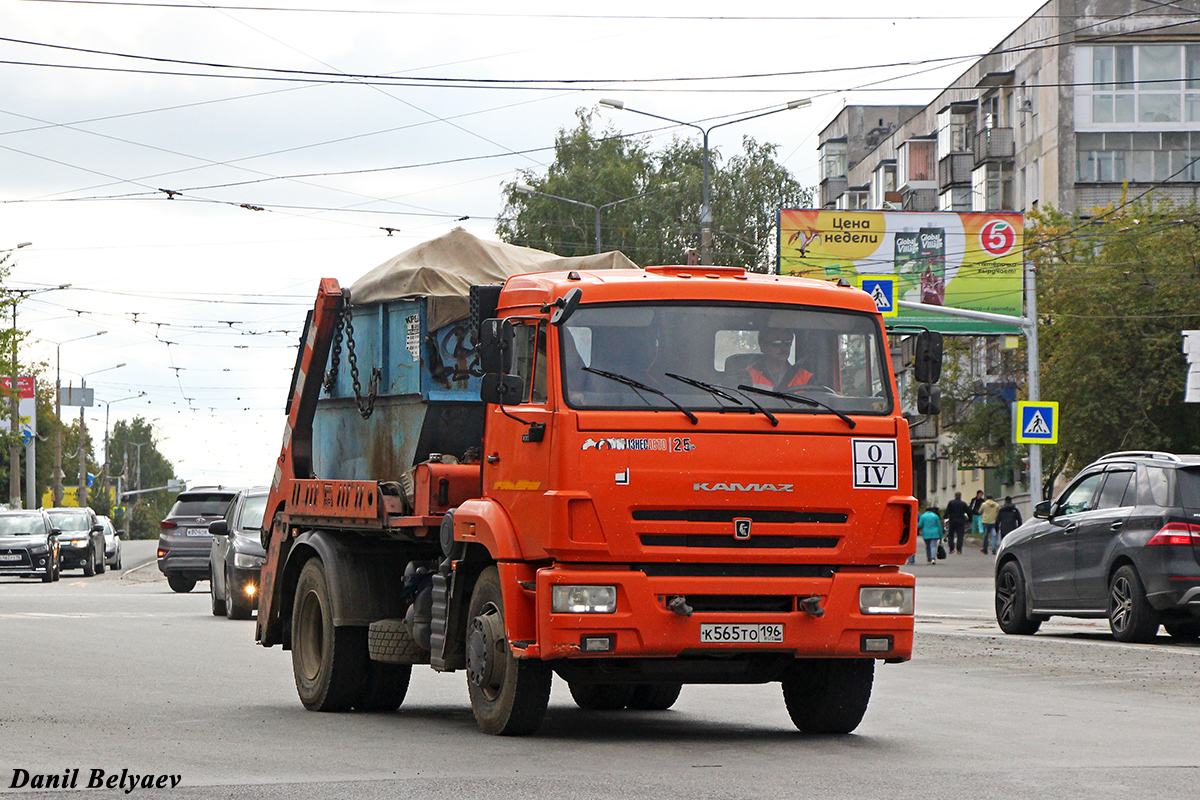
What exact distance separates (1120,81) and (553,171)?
61.8 feet

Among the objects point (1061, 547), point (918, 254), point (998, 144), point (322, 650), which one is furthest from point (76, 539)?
point (998, 144)

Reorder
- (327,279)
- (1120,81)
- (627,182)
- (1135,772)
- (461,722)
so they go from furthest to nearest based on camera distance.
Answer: (627,182) < (1120,81) < (327,279) < (461,722) < (1135,772)

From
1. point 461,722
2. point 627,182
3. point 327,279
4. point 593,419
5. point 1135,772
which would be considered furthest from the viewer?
point 627,182

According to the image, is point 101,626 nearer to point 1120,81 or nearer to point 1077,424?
point 1077,424

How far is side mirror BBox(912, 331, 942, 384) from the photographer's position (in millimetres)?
10547

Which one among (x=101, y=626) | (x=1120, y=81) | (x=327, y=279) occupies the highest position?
(x=1120, y=81)

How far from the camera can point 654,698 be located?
1280 centimetres

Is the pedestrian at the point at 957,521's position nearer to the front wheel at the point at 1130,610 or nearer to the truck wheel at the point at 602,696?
the front wheel at the point at 1130,610

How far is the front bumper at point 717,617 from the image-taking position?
976 centimetres

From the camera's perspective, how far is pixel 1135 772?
352 inches

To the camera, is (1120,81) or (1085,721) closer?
(1085,721)

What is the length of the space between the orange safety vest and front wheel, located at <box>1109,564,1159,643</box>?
908cm

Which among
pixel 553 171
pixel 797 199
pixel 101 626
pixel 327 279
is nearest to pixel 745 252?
pixel 797 199

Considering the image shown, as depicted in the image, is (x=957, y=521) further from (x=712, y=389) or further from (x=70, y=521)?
(x=712, y=389)
